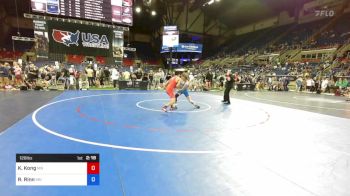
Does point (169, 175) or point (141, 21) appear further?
point (141, 21)

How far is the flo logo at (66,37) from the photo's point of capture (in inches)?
825

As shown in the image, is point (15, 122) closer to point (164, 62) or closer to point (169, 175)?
point (169, 175)

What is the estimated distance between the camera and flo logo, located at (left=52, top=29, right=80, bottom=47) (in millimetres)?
20945

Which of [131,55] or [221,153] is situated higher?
[131,55]

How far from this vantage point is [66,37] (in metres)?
21.4

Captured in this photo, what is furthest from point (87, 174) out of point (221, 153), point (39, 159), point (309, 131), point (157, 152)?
point (309, 131)

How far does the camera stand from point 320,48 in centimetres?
2586

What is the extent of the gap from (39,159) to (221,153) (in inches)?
131
